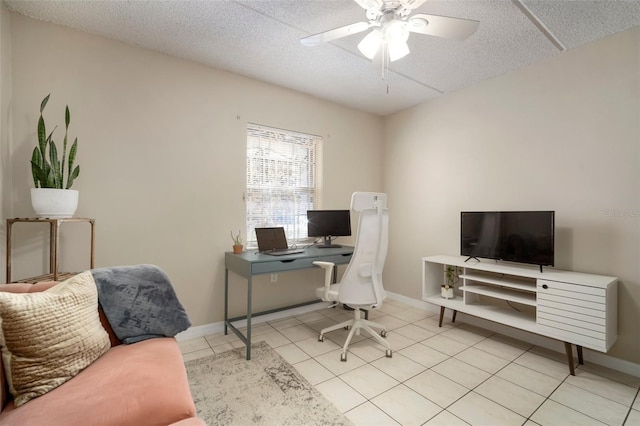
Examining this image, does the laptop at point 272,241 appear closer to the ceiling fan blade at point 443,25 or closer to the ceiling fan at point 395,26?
the ceiling fan at point 395,26

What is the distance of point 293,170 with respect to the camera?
329 cm

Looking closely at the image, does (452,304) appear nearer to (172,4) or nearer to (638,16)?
(638,16)

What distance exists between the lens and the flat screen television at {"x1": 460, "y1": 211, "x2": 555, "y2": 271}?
2250 millimetres

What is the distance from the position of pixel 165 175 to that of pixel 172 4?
4.23 feet

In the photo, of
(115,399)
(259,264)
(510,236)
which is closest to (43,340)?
(115,399)

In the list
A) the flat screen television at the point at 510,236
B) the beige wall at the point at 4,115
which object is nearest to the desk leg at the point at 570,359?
the flat screen television at the point at 510,236

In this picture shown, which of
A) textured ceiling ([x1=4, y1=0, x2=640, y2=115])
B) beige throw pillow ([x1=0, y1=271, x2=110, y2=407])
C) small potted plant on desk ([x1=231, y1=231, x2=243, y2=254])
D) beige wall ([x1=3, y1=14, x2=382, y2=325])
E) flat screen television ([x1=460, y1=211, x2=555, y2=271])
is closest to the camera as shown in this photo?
beige throw pillow ([x1=0, y1=271, x2=110, y2=407])

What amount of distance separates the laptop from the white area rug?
943mm

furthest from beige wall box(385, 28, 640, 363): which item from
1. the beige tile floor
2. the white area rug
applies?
the white area rug

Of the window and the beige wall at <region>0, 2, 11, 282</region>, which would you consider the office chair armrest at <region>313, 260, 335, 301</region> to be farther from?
the beige wall at <region>0, 2, 11, 282</region>

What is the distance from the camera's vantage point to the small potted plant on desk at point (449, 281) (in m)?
2.85

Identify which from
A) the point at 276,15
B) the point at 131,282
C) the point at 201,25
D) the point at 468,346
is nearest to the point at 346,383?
the point at 468,346

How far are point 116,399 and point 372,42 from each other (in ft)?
7.28

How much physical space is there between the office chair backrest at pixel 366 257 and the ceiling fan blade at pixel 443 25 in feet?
3.77
